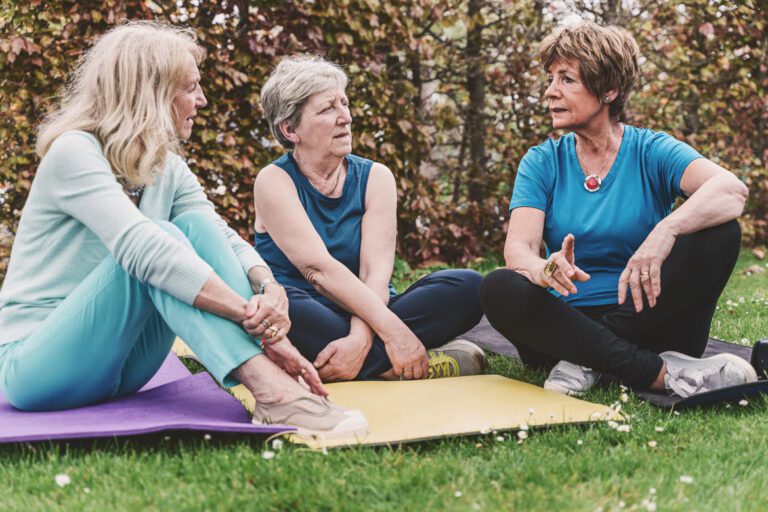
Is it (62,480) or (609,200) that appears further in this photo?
(609,200)

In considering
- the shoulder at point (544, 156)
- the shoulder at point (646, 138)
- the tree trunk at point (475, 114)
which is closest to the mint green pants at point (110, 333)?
the shoulder at point (544, 156)

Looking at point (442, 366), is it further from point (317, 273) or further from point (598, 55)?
point (598, 55)

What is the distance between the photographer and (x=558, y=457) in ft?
7.16

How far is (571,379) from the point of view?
2896 mm

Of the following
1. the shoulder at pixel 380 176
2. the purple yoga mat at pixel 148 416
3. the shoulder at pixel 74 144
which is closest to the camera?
the purple yoga mat at pixel 148 416

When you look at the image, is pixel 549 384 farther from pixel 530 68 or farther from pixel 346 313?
pixel 530 68

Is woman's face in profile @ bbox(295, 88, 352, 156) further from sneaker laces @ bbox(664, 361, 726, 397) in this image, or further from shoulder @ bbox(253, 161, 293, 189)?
sneaker laces @ bbox(664, 361, 726, 397)

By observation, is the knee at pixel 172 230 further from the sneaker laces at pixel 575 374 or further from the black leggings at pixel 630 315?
the sneaker laces at pixel 575 374

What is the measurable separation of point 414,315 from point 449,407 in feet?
2.28

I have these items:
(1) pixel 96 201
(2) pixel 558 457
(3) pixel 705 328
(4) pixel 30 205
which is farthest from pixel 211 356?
(3) pixel 705 328

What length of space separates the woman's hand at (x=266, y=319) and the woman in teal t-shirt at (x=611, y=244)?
0.81 meters

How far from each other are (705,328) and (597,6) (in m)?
4.66

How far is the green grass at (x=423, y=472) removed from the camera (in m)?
1.88

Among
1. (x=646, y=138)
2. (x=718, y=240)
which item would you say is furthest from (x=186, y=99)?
(x=718, y=240)
